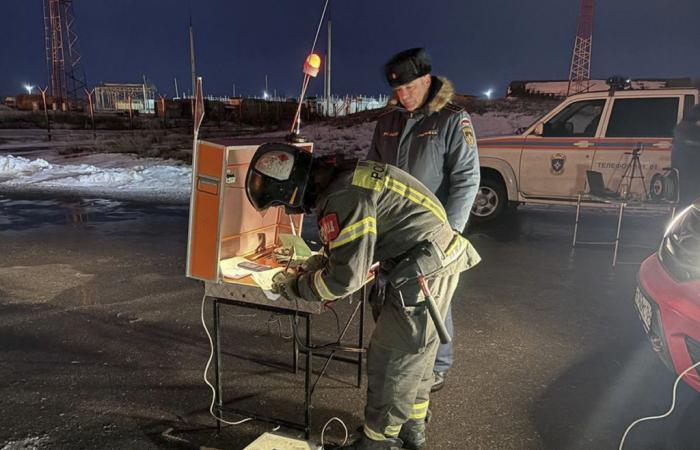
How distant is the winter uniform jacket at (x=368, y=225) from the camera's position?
2193 millimetres

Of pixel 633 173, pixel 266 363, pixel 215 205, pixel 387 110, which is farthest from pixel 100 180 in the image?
pixel 633 173

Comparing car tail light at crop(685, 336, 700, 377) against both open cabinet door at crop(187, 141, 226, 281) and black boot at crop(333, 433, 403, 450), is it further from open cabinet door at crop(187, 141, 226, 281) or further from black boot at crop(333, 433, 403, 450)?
open cabinet door at crop(187, 141, 226, 281)

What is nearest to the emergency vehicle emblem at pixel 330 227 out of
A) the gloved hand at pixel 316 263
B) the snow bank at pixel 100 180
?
the gloved hand at pixel 316 263

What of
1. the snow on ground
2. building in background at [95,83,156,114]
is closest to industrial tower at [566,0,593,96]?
the snow on ground

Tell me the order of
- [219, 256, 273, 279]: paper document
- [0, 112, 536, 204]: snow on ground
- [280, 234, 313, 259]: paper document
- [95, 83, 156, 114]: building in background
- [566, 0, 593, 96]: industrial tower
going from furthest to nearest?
1. [95, 83, 156, 114]: building in background
2. [566, 0, 593, 96]: industrial tower
3. [0, 112, 536, 204]: snow on ground
4. [280, 234, 313, 259]: paper document
5. [219, 256, 273, 279]: paper document

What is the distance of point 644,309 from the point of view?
3.21 metres

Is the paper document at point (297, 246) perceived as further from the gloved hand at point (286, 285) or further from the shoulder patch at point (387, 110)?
the shoulder patch at point (387, 110)

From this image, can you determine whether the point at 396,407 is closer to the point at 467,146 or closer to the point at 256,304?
the point at 256,304

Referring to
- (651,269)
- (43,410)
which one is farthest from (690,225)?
(43,410)

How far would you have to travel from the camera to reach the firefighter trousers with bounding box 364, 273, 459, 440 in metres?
2.46

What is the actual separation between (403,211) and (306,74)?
1.40m

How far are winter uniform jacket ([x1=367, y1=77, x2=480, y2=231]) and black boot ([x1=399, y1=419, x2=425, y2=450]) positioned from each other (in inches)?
45.9

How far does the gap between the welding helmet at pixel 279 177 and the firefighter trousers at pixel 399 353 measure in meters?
0.69

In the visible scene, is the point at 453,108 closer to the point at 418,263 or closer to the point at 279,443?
the point at 418,263
